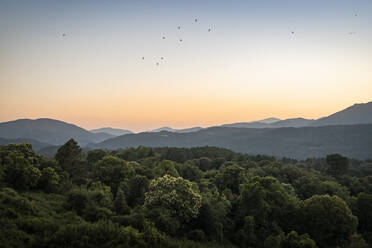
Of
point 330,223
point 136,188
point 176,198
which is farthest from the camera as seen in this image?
point 136,188

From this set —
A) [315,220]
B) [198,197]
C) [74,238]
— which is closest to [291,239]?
[315,220]

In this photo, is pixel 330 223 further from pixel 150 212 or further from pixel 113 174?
pixel 113 174

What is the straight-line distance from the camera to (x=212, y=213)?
4241cm

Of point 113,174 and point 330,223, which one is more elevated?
point 113,174

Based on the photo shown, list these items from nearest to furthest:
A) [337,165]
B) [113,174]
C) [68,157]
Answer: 1. [113,174]
2. [68,157]
3. [337,165]

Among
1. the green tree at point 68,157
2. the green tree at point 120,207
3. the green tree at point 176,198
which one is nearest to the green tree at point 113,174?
the green tree at point 68,157

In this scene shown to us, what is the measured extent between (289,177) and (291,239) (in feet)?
155

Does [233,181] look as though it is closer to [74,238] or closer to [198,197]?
[198,197]

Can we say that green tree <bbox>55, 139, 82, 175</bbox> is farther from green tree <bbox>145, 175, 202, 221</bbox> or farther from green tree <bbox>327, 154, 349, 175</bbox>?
green tree <bbox>327, 154, 349, 175</bbox>

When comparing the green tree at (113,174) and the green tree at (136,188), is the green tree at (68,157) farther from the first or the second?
the green tree at (136,188)

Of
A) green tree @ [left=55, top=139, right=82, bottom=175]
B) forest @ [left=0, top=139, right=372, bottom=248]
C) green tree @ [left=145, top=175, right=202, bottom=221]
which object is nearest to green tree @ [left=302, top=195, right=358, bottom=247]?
forest @ [left=0, top=139, right=372, bottom=248]

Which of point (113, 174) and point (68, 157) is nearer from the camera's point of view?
point (113, 174)

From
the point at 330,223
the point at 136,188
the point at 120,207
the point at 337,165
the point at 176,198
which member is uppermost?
the point at 176,198

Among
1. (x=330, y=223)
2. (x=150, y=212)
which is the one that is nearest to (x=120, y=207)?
(x=150, y=212)
